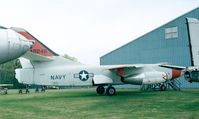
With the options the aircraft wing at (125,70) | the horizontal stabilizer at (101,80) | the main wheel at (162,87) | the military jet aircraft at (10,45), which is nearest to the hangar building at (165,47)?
the main wheel at (162,87)

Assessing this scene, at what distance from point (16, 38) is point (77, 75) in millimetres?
22408

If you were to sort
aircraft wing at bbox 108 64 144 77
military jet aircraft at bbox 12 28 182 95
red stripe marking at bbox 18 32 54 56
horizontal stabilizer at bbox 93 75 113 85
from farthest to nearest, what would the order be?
aircraft wing at bbox 108 64 144 77 < horizontal stabilizer at bbox 93 75 113 85 < red stripe marking at bbox 18 32 54 56 < military jet aircraft at bbox 12 28 182 95

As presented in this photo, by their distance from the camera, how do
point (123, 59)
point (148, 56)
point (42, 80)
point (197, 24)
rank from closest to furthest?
point (197, 24) < point (42, 80) < point (148, 56) < point (123, 59)

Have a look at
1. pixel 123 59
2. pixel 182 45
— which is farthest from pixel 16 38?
pixel 123 59

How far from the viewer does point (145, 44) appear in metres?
40.4

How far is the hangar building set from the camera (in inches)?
1414

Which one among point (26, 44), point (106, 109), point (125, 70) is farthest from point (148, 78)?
point (26, 44)

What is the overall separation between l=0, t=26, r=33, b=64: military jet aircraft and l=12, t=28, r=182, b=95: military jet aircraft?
67.5 ft

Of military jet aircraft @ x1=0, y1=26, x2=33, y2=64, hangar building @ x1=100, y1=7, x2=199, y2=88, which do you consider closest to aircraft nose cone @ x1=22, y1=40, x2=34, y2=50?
military jet aircraft @ x1=0, y1=26, x2=33, y2=64

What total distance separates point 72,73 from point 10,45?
73.2 ft

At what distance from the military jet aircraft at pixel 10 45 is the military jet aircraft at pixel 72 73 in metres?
20.6

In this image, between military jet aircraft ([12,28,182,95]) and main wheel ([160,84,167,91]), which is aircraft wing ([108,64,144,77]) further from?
main wheel ([160,84,167,91])

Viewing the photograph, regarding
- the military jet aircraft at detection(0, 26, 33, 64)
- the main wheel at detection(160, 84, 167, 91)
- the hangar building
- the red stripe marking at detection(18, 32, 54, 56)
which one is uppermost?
the hangar building

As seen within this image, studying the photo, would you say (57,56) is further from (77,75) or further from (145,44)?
(145,44)
